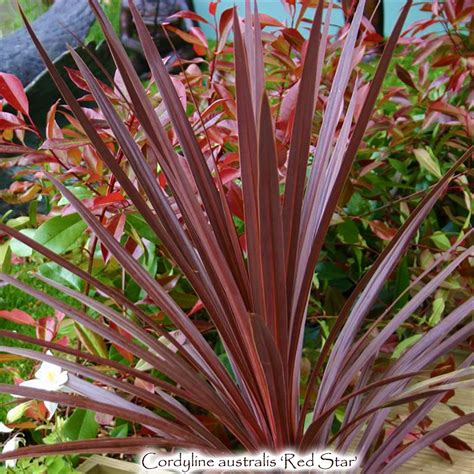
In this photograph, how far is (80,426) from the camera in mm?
841

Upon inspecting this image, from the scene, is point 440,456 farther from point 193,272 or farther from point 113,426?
point 193,272

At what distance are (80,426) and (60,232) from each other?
26 centimetres

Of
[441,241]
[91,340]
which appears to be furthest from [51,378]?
[441,241]

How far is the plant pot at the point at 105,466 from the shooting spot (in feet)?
2.84

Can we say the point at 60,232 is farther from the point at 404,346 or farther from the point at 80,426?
the point at 404,346

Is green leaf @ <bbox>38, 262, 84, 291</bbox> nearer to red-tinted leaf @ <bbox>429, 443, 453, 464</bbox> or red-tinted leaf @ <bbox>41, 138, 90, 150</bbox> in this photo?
red-tinted leaf @ <bbox>41, 138, 90, 150</bbox>

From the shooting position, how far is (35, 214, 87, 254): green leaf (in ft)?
2.70

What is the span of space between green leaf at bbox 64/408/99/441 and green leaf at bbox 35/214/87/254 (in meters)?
0.22

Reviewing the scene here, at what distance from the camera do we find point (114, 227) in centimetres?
75

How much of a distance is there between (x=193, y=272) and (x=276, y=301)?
86mm

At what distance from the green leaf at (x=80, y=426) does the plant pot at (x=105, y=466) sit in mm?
58

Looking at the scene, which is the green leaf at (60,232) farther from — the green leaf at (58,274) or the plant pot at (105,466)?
the plant pot at (105,466)

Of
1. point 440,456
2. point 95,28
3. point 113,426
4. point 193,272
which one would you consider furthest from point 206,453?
point 95,28

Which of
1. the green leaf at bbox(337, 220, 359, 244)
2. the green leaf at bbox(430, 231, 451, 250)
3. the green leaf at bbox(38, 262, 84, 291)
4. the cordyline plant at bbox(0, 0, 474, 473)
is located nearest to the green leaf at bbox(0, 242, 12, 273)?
the green leaf at bbox(38, 262, 84, 291)
